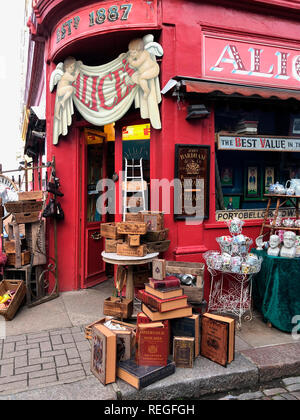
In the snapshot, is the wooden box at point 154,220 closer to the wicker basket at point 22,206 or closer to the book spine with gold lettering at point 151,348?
the book spine with gold lettering at point 151,348

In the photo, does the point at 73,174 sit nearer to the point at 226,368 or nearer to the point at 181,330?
the point at 181,330

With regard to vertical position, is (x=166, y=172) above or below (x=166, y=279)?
above

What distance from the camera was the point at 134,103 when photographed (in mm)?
5613

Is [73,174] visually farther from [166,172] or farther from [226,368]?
[226,368]

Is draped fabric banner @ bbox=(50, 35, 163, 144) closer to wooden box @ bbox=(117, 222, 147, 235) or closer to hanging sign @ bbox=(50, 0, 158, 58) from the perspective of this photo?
hanging sign @ bbox=(50, 0, 158, 58)

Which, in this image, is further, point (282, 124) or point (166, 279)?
point (282, 124)

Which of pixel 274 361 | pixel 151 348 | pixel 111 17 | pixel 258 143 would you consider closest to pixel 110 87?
pixel 111 17

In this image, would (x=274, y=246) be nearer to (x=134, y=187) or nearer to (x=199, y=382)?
(x=199, y=382)

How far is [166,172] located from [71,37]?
2915 millimetres

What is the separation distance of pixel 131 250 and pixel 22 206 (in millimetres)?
2222

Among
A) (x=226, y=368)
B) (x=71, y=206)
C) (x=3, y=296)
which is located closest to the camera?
(x=226, y=368)
